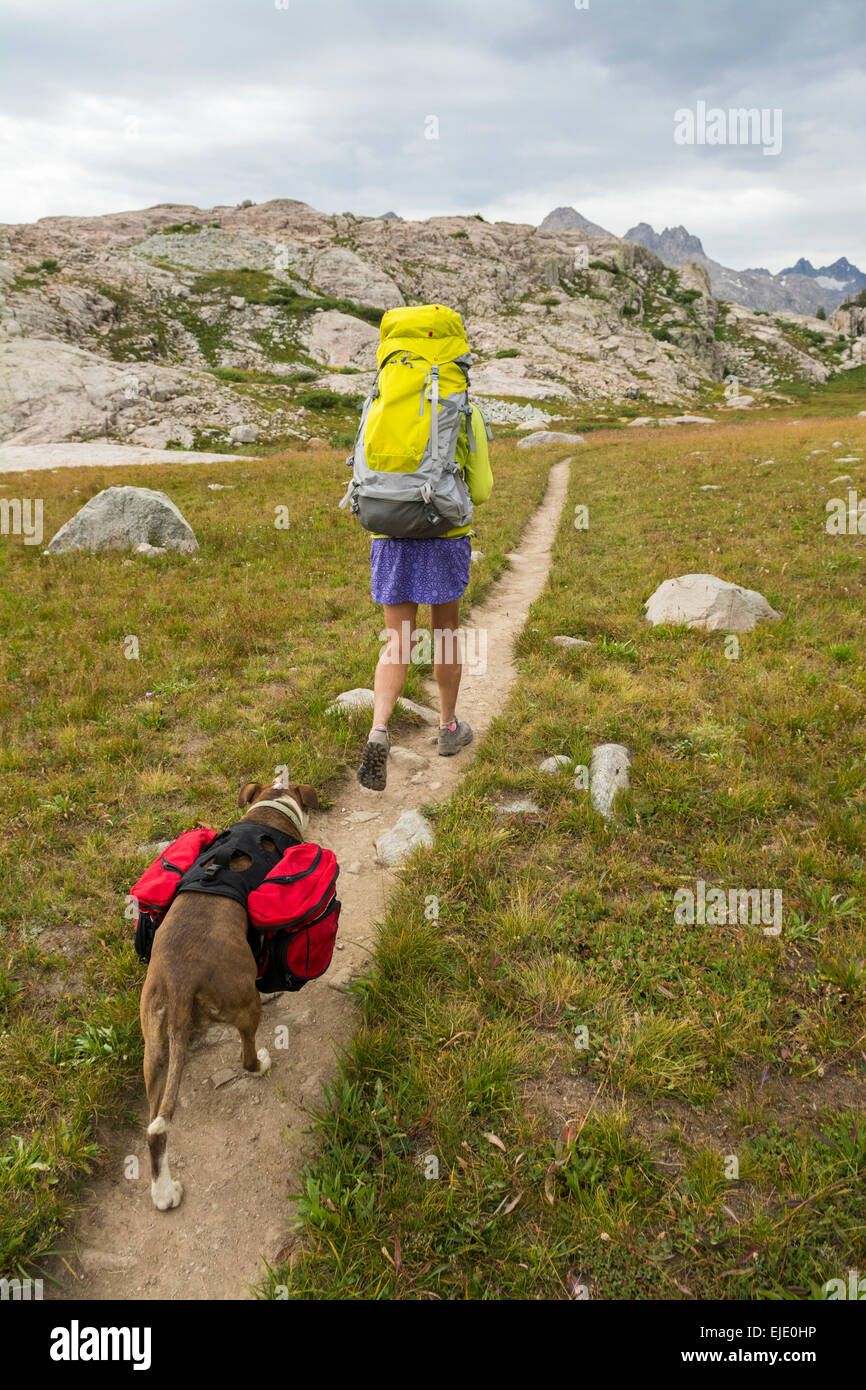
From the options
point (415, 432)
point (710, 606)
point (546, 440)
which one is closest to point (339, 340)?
point (546, 440)

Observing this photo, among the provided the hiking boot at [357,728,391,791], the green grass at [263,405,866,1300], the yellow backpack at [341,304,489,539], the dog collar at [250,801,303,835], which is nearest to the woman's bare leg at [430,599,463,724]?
the green grass at [263,405,866,1300]

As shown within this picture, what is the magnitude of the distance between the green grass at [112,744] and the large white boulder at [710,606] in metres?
3.39

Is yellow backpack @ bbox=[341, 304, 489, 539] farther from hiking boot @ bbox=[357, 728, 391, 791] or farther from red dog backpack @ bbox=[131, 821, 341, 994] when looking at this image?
red dog backpack @ bbox=[131, 821, 341, 994]

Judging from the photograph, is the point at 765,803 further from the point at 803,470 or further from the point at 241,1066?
the point at 803,470

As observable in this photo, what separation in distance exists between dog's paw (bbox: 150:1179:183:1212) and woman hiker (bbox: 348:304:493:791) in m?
3.30

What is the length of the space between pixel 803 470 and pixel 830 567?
41.6 feet

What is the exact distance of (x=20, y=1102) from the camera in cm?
325

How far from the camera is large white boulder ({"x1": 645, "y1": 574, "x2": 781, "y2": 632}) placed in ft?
29.1

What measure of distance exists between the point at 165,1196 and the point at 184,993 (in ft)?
3.21

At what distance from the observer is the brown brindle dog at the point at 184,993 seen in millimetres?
2934

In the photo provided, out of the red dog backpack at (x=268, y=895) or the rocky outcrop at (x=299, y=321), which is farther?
the rocky outcrop at (x=299, y=321)

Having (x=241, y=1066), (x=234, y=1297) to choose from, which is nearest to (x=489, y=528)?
(x=241, y=1066)

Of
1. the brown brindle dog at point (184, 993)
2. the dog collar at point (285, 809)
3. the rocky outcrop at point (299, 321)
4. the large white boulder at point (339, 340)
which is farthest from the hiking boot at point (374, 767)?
the large white boulder at point (339, 340)

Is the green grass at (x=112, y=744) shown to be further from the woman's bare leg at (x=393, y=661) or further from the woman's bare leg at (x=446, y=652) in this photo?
the woman's bare leg at (x=446, y=652)
